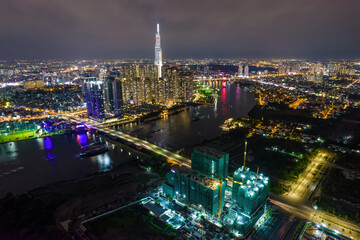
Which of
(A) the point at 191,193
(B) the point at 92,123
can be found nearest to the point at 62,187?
(A) the point at 191,193

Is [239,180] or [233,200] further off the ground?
[239,180]

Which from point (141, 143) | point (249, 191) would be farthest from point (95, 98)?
point (249, 191)

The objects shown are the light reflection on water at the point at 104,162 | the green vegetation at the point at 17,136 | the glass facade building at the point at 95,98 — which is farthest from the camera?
the glass facade building at the point at 95,98

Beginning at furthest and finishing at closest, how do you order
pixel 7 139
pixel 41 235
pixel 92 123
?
pixel 92 123 < pixel 7 139 < pixel 41 235

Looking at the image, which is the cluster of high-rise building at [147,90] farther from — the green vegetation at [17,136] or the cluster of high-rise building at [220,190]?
the cluster of high-rise building at [220,190]

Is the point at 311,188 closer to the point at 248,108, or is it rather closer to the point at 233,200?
the point at 233,200

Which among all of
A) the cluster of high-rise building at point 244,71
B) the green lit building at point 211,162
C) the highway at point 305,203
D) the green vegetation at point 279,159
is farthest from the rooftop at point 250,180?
the cluster of high-rise building at point 244,71

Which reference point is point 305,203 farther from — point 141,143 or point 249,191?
point 141,143
